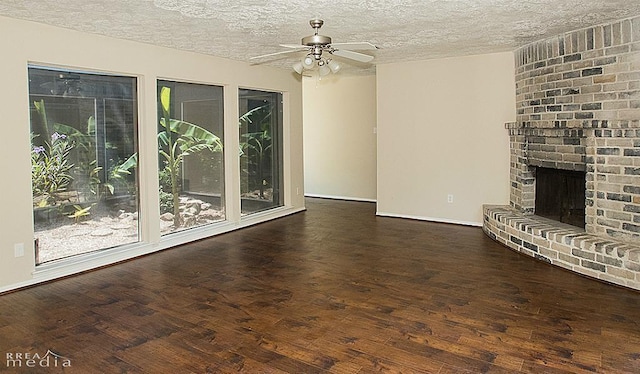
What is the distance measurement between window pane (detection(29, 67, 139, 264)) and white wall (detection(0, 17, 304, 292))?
13cm

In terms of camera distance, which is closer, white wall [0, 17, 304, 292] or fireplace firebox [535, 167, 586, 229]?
white wall [0, 17, 304, 292]

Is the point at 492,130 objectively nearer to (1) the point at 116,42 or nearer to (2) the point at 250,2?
(2) the point at 250,2

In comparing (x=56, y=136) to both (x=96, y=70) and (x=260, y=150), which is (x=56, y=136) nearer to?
(x=96, y=70)

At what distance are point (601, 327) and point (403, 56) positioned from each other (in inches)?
170

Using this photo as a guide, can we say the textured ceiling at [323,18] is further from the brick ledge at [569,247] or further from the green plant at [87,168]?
the brick ledge at [569,247]

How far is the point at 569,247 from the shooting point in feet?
14.8

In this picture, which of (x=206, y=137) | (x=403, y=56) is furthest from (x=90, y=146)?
(x=403, y=56)

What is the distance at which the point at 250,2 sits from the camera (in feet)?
12.1

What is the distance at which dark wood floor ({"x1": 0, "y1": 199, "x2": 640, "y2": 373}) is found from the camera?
283 cm

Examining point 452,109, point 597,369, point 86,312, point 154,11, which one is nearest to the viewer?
point 597,369

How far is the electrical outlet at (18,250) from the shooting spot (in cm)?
417

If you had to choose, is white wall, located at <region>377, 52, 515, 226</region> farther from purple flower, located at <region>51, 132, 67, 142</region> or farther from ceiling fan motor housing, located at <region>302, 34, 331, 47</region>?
purple flower, located at <region>51, 132, 67, 142</region>

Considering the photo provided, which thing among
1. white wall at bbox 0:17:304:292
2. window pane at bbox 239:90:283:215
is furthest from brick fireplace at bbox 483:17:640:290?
white wall at bbox 0:17:304:292

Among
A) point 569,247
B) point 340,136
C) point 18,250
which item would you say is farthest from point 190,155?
point 569,247
